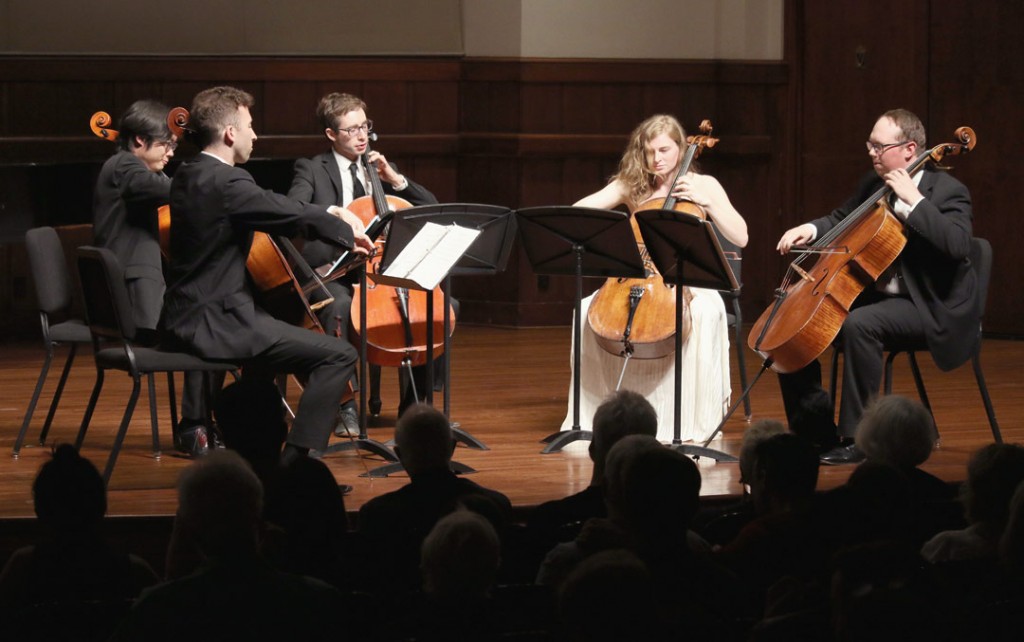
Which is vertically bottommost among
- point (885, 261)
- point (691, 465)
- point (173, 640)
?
point (173, 640)

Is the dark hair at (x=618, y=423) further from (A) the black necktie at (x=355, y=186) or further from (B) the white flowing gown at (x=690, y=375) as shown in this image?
(A) the black necktie at (x=355, y=186)

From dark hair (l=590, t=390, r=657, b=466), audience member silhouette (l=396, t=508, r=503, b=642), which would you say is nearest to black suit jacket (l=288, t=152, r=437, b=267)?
dark hair (l=590, t=390, r=657, b=466)

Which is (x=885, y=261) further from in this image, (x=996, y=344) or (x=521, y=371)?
(x=996, y=344)

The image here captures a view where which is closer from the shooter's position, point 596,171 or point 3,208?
point 3,208

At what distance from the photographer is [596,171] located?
9141 millimetres

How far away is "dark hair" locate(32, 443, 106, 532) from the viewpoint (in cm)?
293

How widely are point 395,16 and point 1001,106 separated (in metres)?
→ 3.73

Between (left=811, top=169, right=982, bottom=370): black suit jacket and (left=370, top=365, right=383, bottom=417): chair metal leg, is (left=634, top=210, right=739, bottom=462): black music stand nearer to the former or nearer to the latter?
(left=811, top=169, right=982, bottom=370): black suit jacket

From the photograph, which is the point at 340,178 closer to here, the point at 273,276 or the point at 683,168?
the point at 273,276

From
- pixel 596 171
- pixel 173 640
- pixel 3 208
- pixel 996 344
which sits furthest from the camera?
pixel 596 171

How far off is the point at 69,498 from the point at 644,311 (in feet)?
10.1

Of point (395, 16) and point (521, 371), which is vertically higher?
point (395, 16)

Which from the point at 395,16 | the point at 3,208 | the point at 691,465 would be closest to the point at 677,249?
the point at 691,465

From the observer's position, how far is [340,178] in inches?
245
